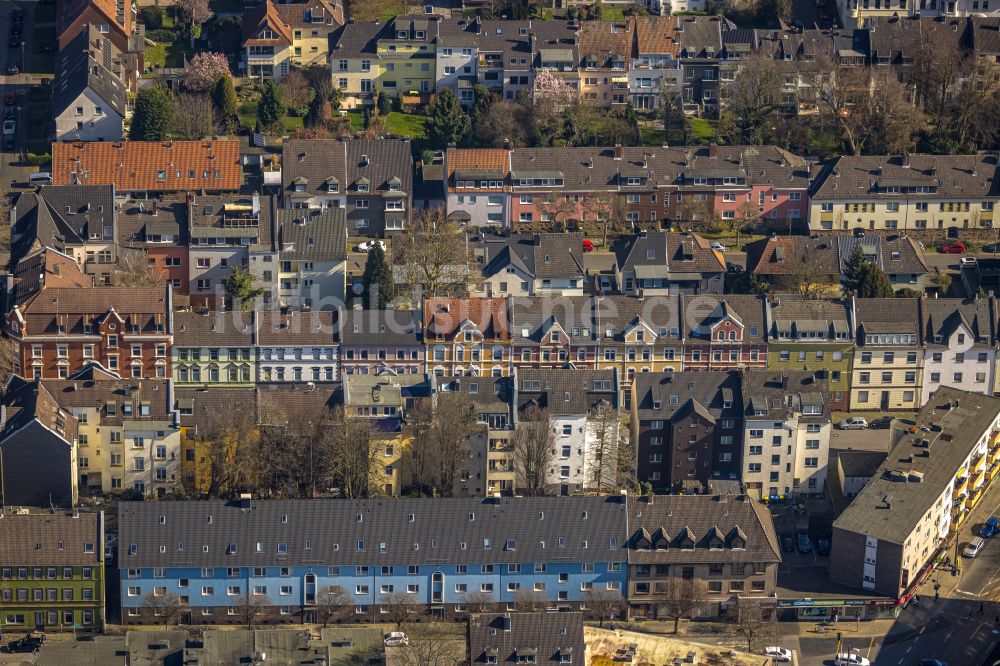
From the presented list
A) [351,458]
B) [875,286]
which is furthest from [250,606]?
[875,286]

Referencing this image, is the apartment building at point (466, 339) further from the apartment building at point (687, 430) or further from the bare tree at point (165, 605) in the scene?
the bare tree at point (165, 605)

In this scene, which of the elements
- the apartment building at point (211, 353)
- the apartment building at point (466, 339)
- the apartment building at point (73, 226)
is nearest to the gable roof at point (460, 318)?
the apartment building at point (466, 339)

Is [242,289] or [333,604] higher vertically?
[242,289]

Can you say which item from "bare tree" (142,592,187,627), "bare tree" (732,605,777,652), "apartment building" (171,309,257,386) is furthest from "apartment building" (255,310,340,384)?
"bare tree" (732,605,777,652)

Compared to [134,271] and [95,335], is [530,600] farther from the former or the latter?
[134,271]

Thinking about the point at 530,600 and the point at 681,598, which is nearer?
the point at 681,598

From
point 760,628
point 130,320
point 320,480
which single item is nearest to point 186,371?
point 130,320

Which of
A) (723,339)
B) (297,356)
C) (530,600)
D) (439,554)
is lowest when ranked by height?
(530,600)
